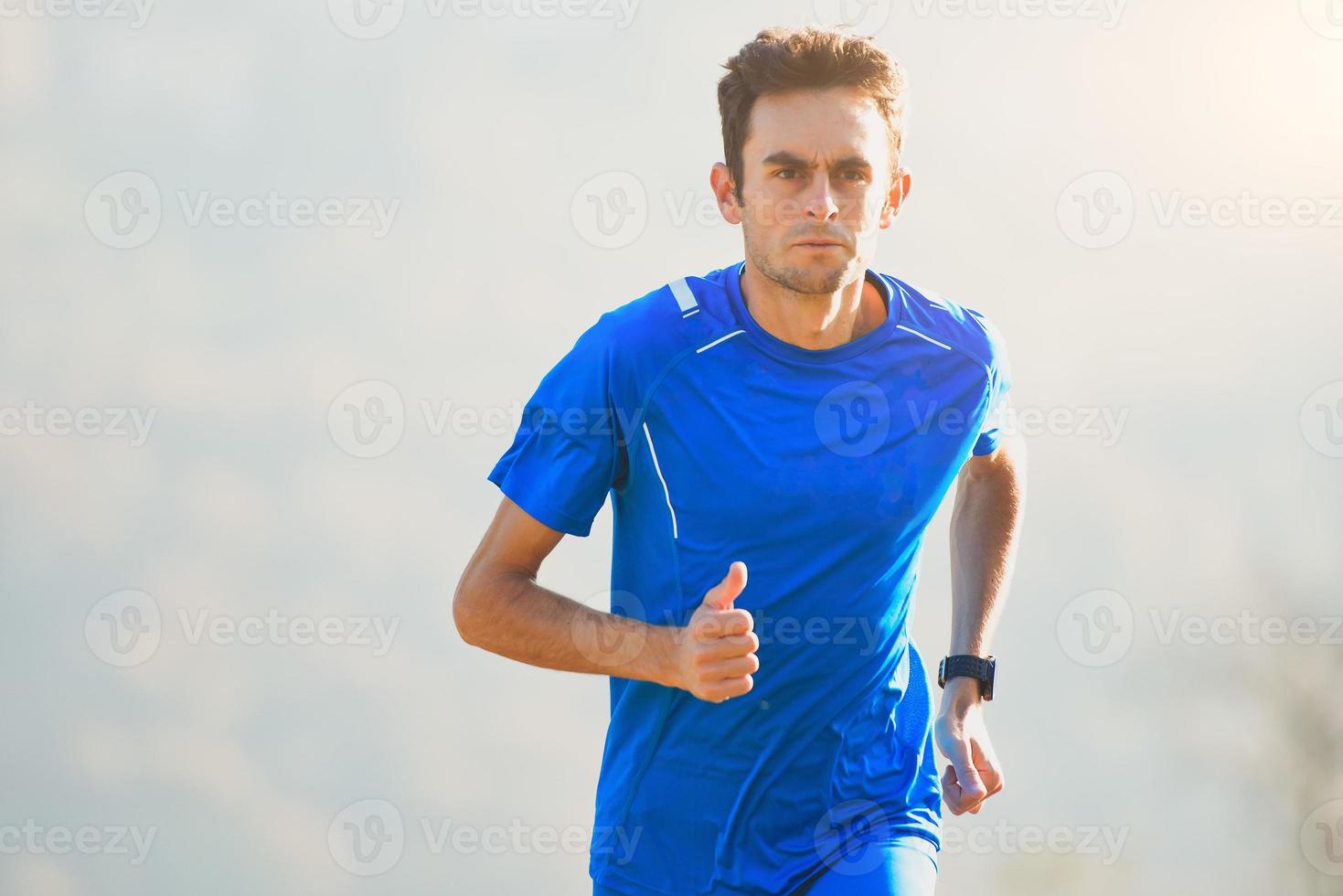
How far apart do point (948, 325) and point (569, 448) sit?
28.6 inches

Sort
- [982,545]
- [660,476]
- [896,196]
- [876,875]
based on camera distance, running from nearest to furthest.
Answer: [876,875], [660,476], [896,196], [982,545]

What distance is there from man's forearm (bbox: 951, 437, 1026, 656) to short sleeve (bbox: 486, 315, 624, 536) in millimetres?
863

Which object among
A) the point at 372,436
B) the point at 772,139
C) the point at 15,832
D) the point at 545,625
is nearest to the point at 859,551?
the point at 545,625

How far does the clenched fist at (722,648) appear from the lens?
6.71 feet

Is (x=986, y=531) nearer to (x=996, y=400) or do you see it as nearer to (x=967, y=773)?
(x=996, y=400)

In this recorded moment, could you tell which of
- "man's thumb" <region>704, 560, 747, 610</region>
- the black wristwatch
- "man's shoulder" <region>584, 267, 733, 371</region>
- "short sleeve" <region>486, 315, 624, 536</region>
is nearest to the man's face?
"man's shoulder" <region>584, 267, 733, 371</region>

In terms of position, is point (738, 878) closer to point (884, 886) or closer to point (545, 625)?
point (884, 886)

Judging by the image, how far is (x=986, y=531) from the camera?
9.59ft

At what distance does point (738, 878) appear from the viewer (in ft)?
7.68

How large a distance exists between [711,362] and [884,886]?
0.85 metres

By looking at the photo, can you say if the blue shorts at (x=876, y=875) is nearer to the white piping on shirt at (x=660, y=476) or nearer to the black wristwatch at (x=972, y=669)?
the black wristwatch at (x=972, y=669)

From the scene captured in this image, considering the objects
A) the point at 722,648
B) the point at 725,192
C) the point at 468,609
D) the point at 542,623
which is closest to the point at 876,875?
the point at 722,648

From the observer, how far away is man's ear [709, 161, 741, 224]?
8.45 feet

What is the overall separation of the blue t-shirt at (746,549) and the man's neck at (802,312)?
3 cm
